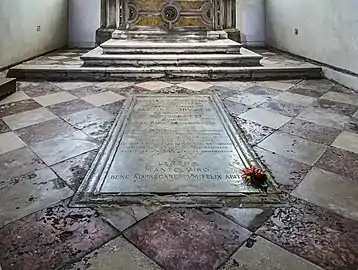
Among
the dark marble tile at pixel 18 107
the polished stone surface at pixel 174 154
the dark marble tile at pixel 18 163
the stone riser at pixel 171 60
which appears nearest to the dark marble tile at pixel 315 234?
the polished stone surface at pixel 174 154

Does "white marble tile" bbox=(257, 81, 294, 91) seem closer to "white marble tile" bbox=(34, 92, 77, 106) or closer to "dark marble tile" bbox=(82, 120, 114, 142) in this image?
"dark marble tile" bbox=(82, 120, 114, 142)

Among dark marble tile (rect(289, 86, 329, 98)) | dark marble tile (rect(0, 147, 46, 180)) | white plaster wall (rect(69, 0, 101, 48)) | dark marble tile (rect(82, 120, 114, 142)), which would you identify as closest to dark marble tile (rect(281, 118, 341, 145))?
dark marble tile (rect(289, 86, 329, 98))

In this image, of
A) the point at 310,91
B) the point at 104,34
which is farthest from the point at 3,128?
the point at 104,34

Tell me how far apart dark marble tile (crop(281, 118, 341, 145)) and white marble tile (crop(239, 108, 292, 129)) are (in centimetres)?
7

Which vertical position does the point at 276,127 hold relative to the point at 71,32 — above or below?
below

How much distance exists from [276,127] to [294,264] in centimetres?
156

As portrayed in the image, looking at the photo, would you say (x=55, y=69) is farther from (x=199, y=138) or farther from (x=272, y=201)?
(x=272, y=201)

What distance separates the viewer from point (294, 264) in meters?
1.17

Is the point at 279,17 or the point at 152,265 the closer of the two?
the point at 152,265

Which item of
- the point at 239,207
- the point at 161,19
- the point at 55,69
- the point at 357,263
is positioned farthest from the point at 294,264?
the point at 161,19

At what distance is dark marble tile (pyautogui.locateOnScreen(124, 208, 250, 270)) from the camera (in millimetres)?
1192

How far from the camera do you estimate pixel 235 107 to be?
122 inches

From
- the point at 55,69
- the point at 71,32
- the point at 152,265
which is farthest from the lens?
the point at 71,32

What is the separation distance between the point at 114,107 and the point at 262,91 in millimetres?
1664
